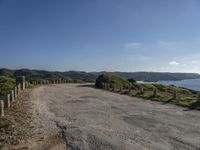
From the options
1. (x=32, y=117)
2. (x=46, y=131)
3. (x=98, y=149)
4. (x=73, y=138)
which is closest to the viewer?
(x=98, y=149)

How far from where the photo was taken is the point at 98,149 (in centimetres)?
980

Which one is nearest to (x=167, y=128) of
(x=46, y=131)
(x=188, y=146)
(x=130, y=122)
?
(x=130, y=122)

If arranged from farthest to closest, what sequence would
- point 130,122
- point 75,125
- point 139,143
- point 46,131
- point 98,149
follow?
point 130,122 < point 75,125 < point 46,131 < point 139,143 < point 98,149

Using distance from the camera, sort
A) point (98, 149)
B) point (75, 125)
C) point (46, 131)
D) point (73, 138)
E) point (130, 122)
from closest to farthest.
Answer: point (98, 149), point (73, 138), point (46, 131), point (75, 125), point (130, 122)

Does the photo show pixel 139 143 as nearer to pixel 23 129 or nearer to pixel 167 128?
pixel 167 128

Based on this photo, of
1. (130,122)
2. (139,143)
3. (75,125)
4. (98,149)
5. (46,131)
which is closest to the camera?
(98,149)

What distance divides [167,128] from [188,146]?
314cm

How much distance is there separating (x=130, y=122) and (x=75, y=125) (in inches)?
110

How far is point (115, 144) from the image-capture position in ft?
34.0

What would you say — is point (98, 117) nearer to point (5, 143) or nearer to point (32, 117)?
point (32, 117)

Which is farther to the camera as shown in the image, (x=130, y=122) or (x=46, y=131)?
(x=130, y=122)

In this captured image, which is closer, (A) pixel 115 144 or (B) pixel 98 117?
(A) pixel 115 144

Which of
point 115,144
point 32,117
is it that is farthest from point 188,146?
point 32,117

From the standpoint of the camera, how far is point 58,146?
34.1ft
